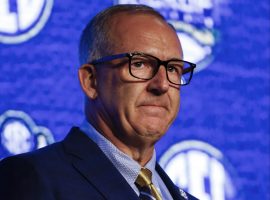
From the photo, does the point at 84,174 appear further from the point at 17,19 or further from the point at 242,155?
the point at 242,155

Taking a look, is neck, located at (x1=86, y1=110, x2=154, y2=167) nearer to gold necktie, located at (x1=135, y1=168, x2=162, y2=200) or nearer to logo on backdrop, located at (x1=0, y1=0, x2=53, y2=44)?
gold necktie, located at (x1=135, y1=168, x2=162, y2=200)

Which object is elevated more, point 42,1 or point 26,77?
point 42,1

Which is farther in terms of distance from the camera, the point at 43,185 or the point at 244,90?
the point at 244,90

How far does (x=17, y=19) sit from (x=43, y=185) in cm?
59

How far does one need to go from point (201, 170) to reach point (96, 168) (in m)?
0.65

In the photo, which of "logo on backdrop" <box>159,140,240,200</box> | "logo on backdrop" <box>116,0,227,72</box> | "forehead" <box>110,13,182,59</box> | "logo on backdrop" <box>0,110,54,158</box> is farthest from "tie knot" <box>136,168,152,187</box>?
"logo on backdrop" <box>116,0,227,72</box>

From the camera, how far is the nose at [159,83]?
1330 mm

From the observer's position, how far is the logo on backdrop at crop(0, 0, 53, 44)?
5.47 ft

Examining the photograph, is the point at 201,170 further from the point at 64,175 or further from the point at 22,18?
the point at 64,175

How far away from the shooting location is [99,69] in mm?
1392

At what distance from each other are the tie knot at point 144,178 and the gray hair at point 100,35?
23 cm

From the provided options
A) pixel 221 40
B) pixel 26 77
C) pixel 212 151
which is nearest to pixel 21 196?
pixel 26 77

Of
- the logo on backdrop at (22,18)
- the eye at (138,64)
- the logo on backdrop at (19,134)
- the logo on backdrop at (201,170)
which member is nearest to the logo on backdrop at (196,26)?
the logo on backdrop at (201,170)

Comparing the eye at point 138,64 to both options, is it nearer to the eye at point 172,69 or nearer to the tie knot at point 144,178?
the eye at point 172,69
